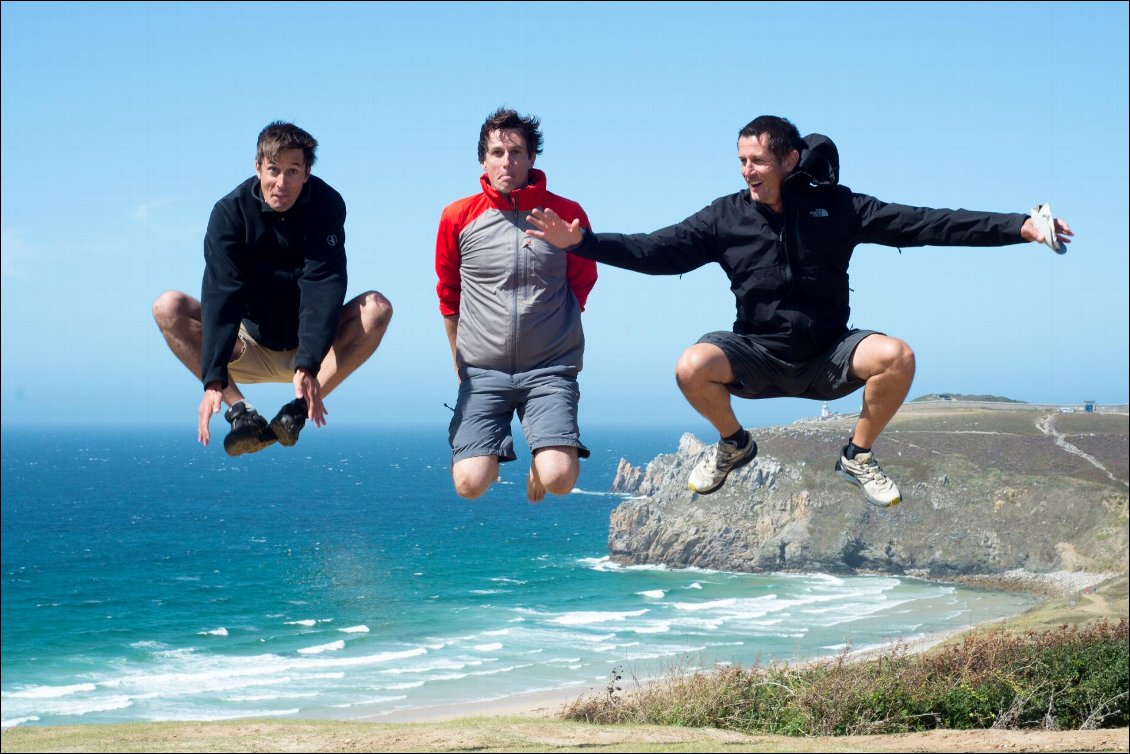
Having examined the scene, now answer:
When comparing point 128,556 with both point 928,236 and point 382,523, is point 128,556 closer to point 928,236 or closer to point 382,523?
point 382,523

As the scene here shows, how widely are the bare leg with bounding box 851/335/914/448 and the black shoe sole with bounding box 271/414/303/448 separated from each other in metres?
4.09

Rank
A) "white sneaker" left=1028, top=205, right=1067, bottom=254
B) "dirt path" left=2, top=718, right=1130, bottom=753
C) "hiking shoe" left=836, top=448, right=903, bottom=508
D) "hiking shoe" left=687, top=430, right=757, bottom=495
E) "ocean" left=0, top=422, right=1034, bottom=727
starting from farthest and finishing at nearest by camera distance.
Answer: "ocean" left=0, top=422, right=1034, bottom=727 → "dirt path" left=2, top=718, right=1130, bottom=753 → "hiking shoe" left=687, top=430, right=757, bottom=495 → "hiking shoe" left=836, top=448, right=903, bottom=508 → "white sneaker" left=1028, top=205, right=1067, bottom=254

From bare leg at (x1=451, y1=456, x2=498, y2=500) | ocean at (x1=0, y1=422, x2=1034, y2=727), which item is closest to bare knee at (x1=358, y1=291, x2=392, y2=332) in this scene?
bare leg at (x1=451, y1=456, x2=498, y2=500)

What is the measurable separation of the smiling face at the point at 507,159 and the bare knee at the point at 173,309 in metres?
2.53

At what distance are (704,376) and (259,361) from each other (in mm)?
3626

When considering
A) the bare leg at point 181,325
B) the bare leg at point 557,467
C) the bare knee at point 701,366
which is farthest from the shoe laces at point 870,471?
the bare leg at point 181,325

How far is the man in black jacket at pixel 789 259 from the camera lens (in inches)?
334

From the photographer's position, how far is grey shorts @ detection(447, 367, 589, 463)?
8867 mm

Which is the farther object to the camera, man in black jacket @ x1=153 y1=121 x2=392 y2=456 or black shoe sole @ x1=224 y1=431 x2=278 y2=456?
man in black jacket @ x1=153 y1=121 x2=392 y2=456

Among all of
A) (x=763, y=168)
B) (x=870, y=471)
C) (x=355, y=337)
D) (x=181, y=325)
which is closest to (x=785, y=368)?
(x=870, y=471)

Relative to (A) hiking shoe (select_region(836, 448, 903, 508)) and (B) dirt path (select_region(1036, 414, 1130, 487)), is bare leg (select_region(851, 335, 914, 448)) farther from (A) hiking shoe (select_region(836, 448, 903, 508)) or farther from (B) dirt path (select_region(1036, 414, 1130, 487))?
(B) dirt path (select_region(1036, 414, 1130, 487))

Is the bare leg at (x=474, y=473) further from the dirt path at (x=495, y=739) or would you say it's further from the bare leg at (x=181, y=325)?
the dirt path at (x=495, y=739)

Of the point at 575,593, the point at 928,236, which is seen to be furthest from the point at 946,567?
the point at 928,236

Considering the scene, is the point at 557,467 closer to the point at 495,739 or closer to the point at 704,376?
the point at 704,376
